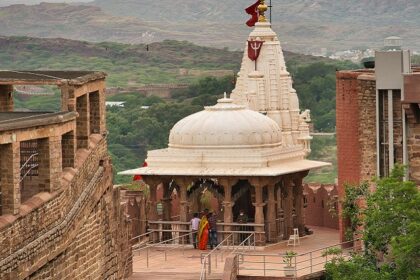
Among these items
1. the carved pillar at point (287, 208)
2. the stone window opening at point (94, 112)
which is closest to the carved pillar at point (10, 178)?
the stone window opening at point (94, 112)

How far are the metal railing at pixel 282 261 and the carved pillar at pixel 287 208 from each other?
2.37 metres

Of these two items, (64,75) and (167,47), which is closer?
(64,75)

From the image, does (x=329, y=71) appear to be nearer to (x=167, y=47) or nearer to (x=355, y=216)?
(x=167, y=47)

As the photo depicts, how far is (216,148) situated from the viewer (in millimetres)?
50531

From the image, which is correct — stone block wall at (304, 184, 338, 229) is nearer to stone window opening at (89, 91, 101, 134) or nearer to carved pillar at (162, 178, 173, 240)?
carved pillar at (162, 178, 173, 240)

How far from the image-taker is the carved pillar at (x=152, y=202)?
5056 cm

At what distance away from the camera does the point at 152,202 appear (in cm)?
5106

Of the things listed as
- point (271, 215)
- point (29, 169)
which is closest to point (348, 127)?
point (271, 215)

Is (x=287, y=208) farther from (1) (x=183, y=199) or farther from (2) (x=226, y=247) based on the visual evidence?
(2) (x=226, y=247)

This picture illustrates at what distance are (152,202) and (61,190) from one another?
53.8 feet

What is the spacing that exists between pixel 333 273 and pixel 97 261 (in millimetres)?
5790

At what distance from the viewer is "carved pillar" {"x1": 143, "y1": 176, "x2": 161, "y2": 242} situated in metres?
50.6

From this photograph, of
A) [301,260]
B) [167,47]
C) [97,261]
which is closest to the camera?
[97,261]

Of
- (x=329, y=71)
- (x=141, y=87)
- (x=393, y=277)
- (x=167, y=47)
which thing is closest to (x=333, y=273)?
(x=393, y=277)
